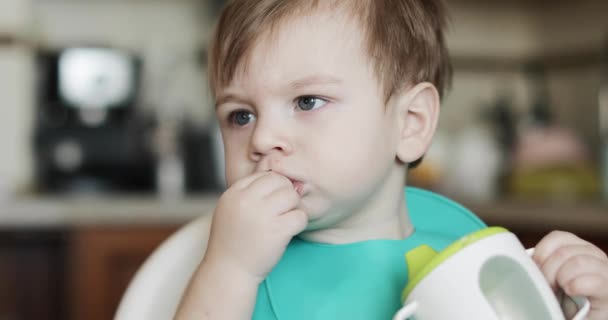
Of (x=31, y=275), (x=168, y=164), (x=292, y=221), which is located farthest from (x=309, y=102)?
(x=168, y=164)

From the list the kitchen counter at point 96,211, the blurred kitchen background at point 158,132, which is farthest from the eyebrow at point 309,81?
the kitchen counter at point 96,211

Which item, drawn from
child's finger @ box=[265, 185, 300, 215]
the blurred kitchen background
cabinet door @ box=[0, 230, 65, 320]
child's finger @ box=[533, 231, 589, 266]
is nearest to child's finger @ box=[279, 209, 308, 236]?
child's finger @ box=[265, 185, 300, 215]

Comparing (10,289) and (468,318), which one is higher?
(468,318)

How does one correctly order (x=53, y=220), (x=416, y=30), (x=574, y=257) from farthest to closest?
(x=53, y=220) < (x=416, y=30) < (x=574, y=257)

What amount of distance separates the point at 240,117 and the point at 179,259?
0.25 meters

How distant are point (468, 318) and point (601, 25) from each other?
7.60 ft

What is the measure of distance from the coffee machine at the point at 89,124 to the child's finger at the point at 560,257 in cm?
202

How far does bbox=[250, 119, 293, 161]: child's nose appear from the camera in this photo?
29.0 inches

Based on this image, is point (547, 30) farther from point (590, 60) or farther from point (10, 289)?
point (10, 289)

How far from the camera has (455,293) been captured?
586 millimetres

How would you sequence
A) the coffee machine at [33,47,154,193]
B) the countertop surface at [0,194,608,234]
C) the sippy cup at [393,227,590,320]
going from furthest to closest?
the coffee machine at [33,47,154,193], the countertop surface at [0,194,608,234], the sippy cup at [393,227,590,320]

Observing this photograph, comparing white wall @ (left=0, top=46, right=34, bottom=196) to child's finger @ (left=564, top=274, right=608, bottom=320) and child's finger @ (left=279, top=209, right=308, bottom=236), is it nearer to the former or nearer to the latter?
child's finger @ (left=279, top=209, right=308, bottom=236)

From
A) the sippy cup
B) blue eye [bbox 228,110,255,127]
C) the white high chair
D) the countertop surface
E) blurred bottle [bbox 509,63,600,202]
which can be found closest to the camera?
the sippy cup

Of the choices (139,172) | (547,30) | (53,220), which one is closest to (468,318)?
(53,220)
